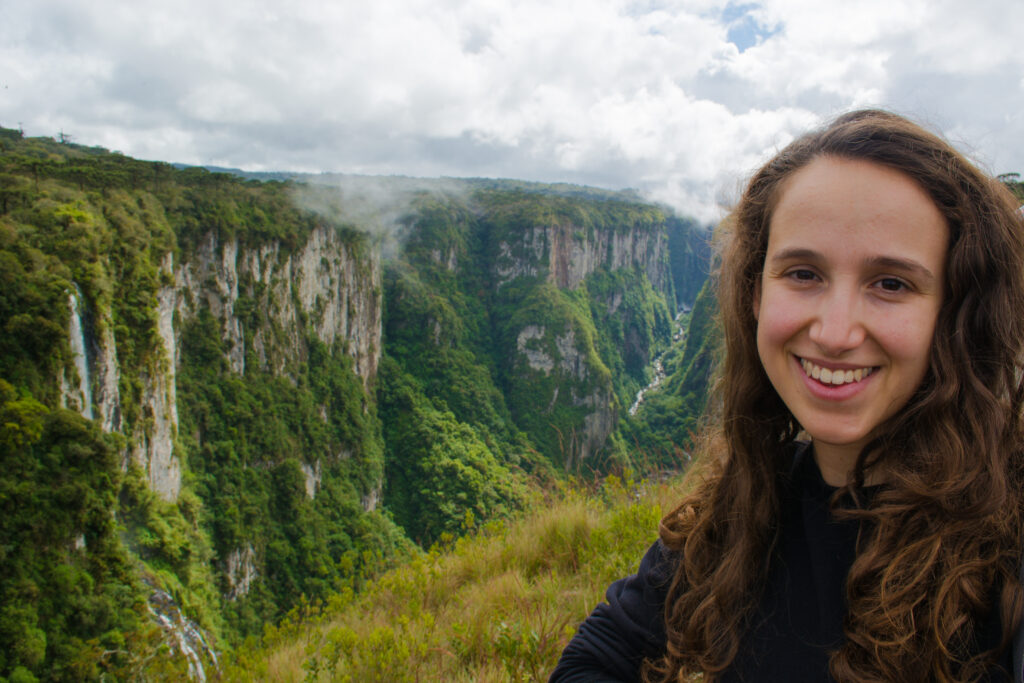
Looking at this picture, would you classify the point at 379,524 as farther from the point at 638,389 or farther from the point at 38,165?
the point at 638,389

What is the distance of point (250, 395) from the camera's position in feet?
131

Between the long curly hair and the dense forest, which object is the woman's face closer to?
the long curly hair

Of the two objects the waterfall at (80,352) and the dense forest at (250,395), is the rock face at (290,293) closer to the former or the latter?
the dense forest at (250,395)

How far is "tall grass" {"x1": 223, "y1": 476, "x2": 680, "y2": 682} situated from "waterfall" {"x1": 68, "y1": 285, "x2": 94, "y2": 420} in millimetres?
20566

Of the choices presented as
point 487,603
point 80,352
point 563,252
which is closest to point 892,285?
point 487,603

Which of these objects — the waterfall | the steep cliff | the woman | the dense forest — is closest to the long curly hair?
the woman

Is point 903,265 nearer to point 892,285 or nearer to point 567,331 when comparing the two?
point 892,285

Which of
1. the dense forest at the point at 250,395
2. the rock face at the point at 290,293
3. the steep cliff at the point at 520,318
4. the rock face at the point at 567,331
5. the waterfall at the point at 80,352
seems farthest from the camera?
the rock face at the point at 567,331

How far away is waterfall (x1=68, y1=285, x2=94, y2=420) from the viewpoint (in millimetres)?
20141

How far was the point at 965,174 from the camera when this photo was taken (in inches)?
42.0

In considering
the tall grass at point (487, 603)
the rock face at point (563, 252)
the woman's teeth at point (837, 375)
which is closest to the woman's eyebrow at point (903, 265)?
the woman's teeth at point (837, 375)

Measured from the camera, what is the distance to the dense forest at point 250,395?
1717 cm

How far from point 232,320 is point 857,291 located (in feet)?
142

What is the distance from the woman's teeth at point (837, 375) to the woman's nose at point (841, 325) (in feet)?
0.14
